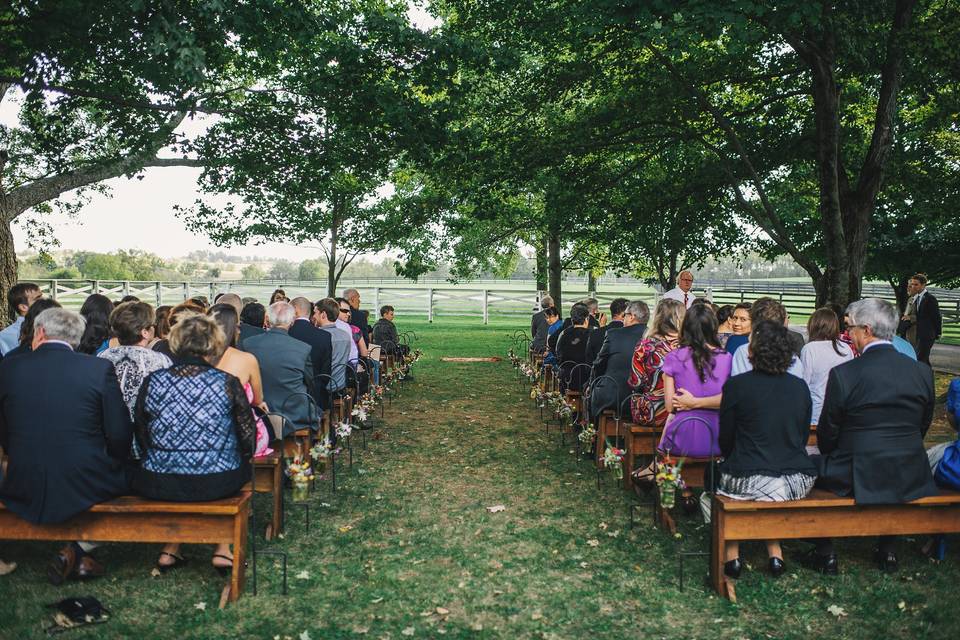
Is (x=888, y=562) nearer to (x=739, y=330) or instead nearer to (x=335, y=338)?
(x=739, y=330)

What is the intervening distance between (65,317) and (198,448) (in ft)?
3.44

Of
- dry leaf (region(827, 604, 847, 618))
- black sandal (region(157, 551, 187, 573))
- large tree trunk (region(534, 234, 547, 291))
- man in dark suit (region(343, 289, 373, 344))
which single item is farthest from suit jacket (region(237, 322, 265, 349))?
large tree trunk (region(534, 234, 547, 291))

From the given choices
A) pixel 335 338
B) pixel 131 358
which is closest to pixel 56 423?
pixel 131 358

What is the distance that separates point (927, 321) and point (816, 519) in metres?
10.5

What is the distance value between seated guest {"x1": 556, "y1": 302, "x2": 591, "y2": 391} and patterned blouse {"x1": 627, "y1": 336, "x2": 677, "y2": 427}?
2.52 m

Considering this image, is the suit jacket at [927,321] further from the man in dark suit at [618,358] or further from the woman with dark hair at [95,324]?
the woman with dark hair at [95,324]

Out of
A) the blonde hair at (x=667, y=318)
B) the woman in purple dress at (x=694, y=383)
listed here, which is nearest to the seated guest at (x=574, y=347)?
the blonde hair at (x=667, y=318)

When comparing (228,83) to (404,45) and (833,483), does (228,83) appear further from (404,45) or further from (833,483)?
(833,483)

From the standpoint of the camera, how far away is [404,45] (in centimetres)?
949

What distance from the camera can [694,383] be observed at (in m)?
5.23

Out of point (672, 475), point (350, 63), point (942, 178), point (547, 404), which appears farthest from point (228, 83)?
point (672, 475)

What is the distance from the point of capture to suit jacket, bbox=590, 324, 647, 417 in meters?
6.87

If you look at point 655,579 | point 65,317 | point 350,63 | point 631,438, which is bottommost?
point 655,579

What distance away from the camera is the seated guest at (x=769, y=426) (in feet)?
14.2
